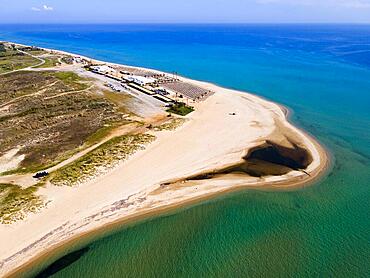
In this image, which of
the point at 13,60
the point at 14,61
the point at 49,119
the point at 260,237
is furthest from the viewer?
the point at 13,60

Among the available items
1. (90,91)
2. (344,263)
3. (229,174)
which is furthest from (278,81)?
(344,263)

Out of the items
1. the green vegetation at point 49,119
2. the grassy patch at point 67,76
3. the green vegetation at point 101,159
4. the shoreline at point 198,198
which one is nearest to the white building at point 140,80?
the green vegetation at point 49,119

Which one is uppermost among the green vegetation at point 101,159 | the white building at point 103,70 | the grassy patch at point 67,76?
the white building at point 103,70

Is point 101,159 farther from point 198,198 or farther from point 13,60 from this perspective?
point 13,60

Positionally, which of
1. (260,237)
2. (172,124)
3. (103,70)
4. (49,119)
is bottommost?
(260,237)

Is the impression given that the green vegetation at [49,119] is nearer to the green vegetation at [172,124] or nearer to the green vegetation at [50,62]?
the green vegetation at [172,124]

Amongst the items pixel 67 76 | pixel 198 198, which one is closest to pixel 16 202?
pixel 198 198

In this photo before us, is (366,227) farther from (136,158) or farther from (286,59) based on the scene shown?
(286,59)
